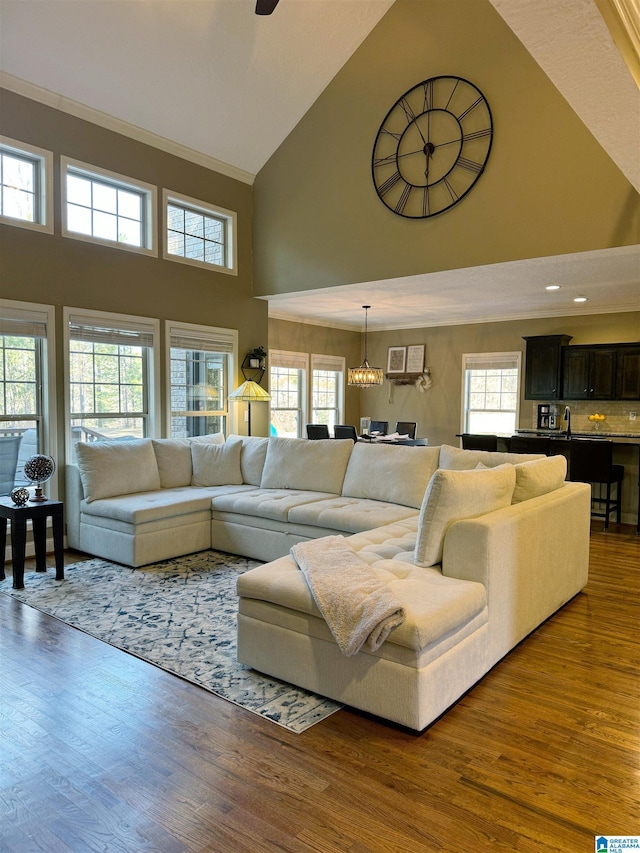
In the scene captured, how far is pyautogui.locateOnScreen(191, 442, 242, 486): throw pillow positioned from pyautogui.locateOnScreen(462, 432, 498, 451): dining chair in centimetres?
305

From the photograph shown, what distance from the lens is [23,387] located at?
16.2 ft

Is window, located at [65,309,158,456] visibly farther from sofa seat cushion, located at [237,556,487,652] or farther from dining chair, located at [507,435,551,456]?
dining chair, located at [507,435,551,456]

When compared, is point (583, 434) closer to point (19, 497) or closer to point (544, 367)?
point (544, 367)

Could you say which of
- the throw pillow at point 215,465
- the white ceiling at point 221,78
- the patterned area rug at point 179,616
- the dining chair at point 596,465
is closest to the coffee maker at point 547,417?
the dining chair at point 596,465

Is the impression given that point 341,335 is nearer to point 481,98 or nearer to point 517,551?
point 481,98

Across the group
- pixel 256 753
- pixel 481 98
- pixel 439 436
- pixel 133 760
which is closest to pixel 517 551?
pixel 256 753

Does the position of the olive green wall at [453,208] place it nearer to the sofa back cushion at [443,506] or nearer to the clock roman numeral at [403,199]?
the clock roman numeral at [403,199]

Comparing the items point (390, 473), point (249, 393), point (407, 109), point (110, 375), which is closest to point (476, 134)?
point (407, 109)

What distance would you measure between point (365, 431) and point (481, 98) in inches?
167

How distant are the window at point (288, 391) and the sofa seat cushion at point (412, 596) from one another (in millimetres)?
5931

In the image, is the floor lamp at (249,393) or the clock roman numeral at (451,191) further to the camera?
the floor lamp at (249,393)

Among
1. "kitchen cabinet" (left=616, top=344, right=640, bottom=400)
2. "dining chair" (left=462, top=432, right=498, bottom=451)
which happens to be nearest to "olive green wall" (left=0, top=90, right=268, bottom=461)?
"dining chair" (left=462, top=432, right=498, bottom=451)

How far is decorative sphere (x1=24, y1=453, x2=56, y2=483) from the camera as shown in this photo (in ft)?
14.4

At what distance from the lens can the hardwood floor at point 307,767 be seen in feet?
5.96
